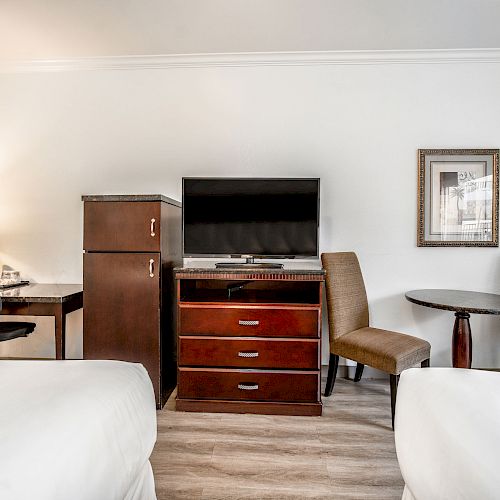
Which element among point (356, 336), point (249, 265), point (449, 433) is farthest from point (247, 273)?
point (449, 433)

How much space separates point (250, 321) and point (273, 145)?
148 centimetres

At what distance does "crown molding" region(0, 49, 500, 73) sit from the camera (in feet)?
10.5

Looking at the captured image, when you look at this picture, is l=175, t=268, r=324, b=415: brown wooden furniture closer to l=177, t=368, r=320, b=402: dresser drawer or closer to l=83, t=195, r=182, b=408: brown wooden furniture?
l=177, t=368, r=320, b=402: dresser drawer

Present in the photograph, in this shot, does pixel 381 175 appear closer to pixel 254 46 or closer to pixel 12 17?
pixel 254 46

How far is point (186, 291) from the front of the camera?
2.90 m

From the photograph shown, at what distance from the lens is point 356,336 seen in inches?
110

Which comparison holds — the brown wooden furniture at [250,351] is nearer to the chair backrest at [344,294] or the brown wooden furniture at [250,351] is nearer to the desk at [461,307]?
the chair backrest at [344,294]

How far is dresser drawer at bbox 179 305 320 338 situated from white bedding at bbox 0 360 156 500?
1.17 metres

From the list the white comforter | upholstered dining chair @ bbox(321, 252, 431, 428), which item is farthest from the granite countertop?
the white comforter

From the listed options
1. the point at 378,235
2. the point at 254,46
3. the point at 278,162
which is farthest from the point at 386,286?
the point at 254,46

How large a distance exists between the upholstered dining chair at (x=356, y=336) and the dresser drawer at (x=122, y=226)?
1.20 metres

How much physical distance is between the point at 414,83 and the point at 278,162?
4.02ft

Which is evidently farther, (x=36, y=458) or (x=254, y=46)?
(x=254, y=46)

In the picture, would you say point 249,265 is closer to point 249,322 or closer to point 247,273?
point 247,273
